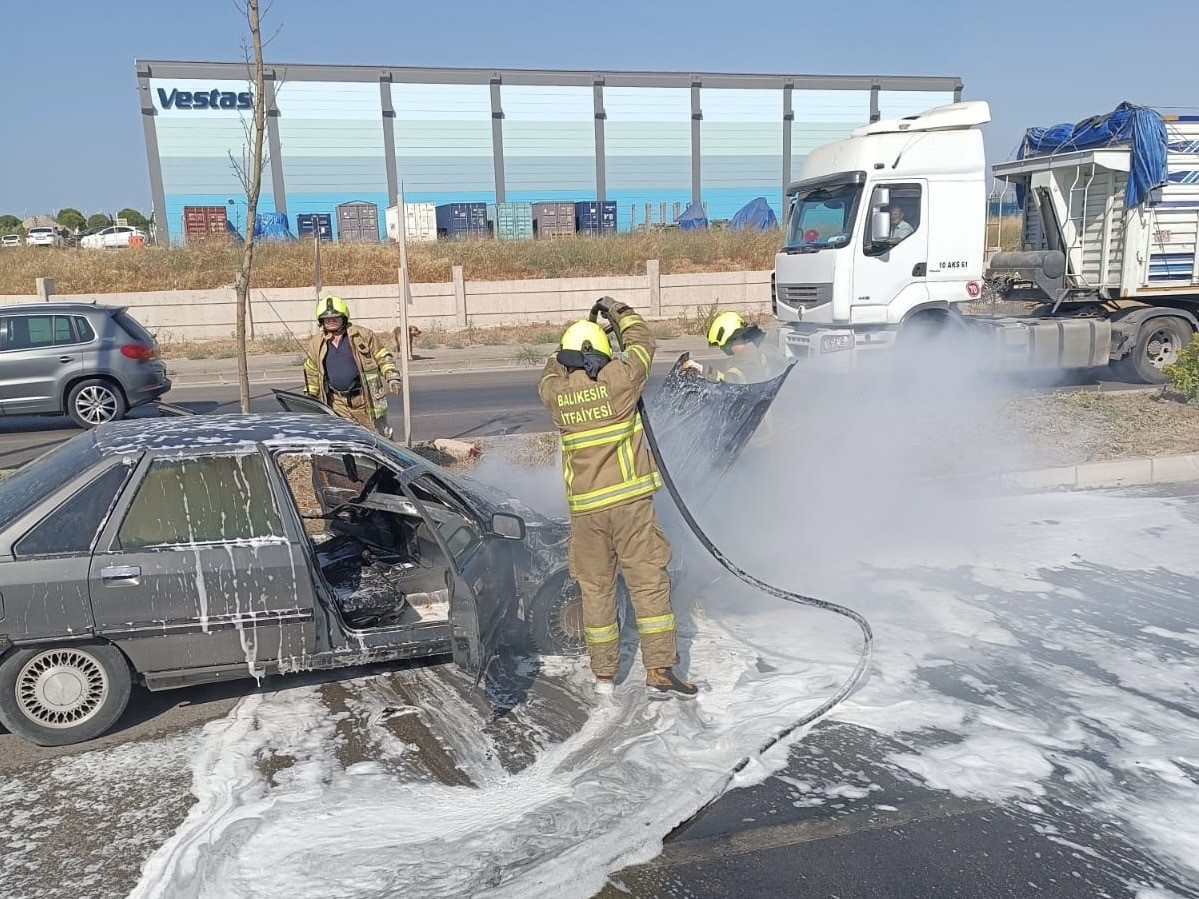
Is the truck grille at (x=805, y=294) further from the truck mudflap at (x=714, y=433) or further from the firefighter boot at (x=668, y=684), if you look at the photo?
the firefighter boot at (x=668, y=684)

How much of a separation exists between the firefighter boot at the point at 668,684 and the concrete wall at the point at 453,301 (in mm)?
18791

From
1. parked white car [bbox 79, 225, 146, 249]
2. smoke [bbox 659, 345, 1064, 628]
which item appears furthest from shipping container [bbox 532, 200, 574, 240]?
smoke [bbox 659, 345, 1064, 628]

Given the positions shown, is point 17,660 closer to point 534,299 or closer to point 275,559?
point 275,559

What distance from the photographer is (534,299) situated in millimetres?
23688

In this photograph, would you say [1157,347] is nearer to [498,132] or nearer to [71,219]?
[498,132]

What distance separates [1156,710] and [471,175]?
1689 inches

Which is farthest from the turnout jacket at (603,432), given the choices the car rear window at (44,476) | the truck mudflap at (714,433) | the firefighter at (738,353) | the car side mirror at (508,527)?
the car rear window at (44,476)

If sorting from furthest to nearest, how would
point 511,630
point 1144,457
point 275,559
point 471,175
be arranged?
1. point 471,175
2. point 1144,457
3. point 511,630
4. point 275,559

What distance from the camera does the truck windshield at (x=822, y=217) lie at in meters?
12.0

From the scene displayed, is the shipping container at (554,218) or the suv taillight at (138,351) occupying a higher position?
the shipping container at (554,218)

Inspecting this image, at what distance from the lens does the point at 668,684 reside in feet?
14.9

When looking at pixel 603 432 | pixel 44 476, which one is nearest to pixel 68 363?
pixel 44 476

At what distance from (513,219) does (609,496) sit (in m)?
32.0

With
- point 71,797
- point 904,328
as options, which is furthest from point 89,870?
point 904,328
